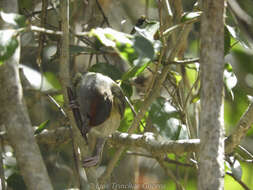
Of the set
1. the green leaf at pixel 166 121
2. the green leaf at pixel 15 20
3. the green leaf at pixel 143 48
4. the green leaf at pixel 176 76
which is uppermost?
the green leaf at pixel 15 20

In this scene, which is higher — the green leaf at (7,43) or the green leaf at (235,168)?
the green leaf at (7,43)

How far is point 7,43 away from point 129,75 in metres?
0.91

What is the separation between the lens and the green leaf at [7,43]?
1.90 meters

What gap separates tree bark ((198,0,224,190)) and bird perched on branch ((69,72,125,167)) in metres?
1.24

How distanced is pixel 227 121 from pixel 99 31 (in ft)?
8.12

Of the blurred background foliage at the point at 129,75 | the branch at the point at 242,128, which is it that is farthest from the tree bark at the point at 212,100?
the branch at the point at 242,128

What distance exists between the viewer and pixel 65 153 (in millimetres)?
4848

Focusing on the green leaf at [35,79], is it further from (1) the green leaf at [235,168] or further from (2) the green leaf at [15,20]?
(2) the green leaf at [15,20]

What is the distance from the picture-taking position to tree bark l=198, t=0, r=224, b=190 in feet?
5.83

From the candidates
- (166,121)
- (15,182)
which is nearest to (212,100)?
(166,121)

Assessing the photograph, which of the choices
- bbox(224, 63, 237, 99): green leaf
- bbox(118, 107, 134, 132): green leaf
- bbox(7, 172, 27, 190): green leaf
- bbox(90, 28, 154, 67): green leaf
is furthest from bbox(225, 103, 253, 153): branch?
bbox(7, 172, 27, 190): green leaf

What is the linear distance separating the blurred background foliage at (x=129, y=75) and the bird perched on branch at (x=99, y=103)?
124mm

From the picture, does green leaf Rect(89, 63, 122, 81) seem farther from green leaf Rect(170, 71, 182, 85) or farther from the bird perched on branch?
green leaf Rect(170, 71, 182, 85)

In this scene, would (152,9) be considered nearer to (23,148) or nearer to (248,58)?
(248,58)
